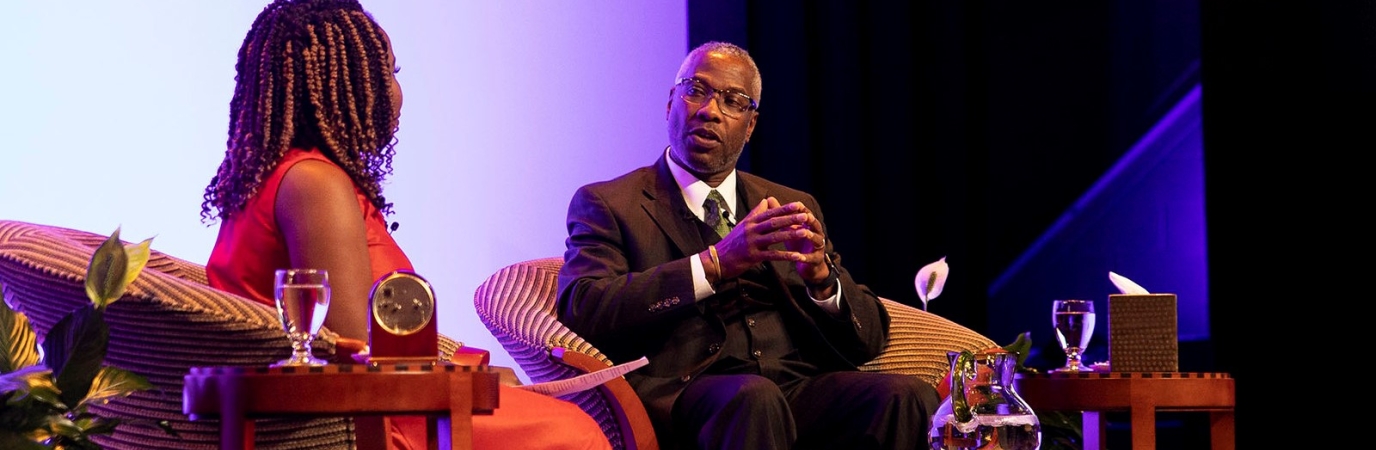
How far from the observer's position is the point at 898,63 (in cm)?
448

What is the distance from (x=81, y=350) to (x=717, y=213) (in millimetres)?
1483

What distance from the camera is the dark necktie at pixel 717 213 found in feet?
10.2

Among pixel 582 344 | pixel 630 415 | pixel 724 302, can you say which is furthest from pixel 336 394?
pixel 724 302

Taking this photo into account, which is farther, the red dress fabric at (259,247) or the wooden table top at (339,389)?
the red dress fabric at (259,247)

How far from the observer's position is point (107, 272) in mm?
1915

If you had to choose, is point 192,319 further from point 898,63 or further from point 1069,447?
point 898,63

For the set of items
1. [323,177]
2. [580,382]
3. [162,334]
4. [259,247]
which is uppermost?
[323,177]

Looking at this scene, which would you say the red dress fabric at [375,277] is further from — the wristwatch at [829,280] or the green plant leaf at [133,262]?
the wristwatch at [829,280]

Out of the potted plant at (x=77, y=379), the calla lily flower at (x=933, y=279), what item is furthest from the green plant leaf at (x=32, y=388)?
the calla lily flower at (x=933, y=279)

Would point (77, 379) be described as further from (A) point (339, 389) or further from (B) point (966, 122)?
(B) point (966, 122)

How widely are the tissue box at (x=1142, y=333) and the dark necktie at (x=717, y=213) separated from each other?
88 centimetres

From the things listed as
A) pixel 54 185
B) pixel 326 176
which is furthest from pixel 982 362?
pixel 54 185

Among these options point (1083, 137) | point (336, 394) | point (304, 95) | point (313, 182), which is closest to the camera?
point (336, 394)

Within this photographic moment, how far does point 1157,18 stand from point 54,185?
3364 mm
